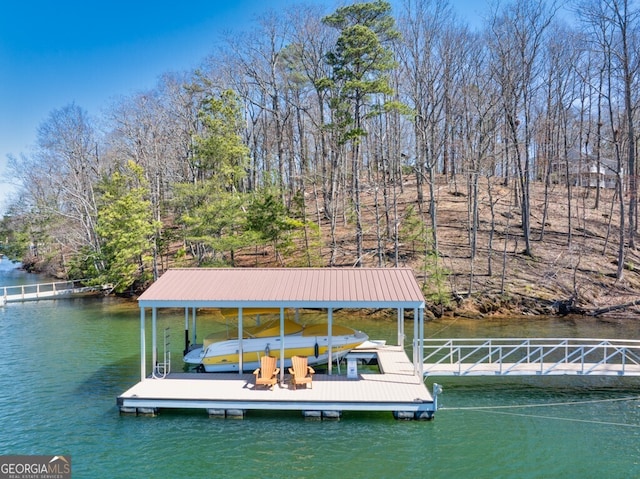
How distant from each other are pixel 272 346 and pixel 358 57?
16.5m

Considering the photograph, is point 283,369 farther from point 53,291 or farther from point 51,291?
point 51,291

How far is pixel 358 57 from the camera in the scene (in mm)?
23328

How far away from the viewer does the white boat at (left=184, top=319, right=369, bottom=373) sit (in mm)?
13023

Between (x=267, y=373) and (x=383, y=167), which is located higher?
(x=383, y=167)

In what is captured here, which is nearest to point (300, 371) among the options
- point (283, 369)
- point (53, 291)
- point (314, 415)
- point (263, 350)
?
point (283, 369)

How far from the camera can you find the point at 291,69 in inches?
1251

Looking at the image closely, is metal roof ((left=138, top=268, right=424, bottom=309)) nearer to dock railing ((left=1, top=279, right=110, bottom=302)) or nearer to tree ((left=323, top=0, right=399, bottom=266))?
tree ((left=323, top=0, right=399, bottom=266))

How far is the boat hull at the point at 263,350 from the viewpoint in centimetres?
1302

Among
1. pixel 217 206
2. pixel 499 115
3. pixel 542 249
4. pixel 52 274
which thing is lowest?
pixel 52 274

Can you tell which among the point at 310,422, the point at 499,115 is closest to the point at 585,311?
the point at 499,115

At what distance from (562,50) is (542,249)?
13.7 metres

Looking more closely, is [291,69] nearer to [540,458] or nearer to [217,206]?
[217,206]

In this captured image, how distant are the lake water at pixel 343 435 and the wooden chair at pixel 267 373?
2.46ft

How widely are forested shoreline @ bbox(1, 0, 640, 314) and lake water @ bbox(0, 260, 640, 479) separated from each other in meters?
10.6
